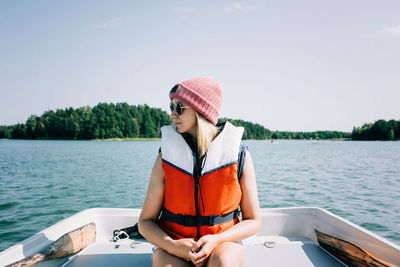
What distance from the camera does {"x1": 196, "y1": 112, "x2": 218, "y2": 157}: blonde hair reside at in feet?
5.65

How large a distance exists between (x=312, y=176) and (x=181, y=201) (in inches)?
590

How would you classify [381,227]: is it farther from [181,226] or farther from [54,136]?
[54,136]

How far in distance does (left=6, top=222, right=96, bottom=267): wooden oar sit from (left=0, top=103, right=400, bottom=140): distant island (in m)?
76.8

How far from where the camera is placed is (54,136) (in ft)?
248

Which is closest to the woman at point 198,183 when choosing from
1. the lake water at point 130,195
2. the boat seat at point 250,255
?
the boat seat at point 250,255

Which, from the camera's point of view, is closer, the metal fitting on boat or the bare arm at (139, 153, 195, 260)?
the bare arm at (139, 153, 195, 260)

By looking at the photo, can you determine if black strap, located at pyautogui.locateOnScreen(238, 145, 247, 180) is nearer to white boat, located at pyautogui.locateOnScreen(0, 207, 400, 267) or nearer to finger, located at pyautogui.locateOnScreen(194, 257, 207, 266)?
finger, located at pyautogui.locateOnScreen(194, 257, 207, 266)

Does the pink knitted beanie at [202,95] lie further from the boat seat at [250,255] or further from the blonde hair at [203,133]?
the boat seat at [250,255]

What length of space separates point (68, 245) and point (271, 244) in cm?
204

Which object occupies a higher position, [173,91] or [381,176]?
[173,91]

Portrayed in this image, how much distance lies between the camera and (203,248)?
56.8 inches

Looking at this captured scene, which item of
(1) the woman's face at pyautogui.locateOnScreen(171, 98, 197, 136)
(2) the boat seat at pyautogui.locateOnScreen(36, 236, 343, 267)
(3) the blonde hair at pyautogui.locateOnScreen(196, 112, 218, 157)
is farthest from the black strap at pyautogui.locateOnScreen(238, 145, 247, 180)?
(2) the boat seat at pyautogui.locateOnScreen(36, 236, 343, 267)

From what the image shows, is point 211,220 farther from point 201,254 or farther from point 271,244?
point 271,244

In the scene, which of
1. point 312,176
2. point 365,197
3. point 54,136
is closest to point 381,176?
point 312,176
